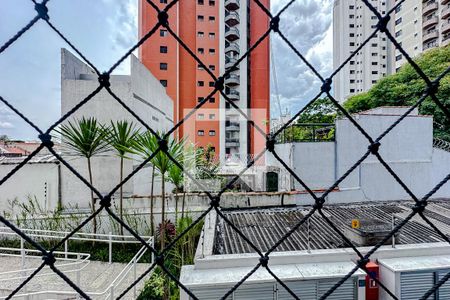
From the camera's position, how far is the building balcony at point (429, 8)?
1794 cm

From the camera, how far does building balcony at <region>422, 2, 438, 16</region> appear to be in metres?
17.9

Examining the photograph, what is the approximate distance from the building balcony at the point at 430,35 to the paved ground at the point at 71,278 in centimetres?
2386

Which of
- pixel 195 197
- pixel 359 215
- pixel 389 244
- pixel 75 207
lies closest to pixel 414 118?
pixel 359 215

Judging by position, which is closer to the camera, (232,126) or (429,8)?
(232,126)

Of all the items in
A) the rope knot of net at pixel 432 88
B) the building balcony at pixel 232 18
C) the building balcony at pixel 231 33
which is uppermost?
the building balcony at pixel 232 18

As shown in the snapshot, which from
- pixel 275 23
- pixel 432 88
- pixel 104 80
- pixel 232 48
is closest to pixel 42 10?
pixel 104 80

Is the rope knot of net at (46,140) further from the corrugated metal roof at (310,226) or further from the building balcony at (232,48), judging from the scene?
the building balcony at (232,48)

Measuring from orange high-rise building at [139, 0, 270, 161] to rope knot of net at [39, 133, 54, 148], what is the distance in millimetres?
14951

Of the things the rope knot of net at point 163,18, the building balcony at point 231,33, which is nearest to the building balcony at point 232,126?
the building balcony at point 231,33

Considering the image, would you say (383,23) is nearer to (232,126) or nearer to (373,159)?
(373,159)

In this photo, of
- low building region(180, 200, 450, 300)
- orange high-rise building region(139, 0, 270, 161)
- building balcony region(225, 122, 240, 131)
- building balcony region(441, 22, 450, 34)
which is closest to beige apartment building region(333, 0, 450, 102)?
building balcony region(441, 22, 450, 34)

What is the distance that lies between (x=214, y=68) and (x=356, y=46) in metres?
20.8

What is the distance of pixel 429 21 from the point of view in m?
18.3

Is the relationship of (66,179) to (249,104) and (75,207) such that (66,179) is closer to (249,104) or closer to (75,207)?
(75,207)
